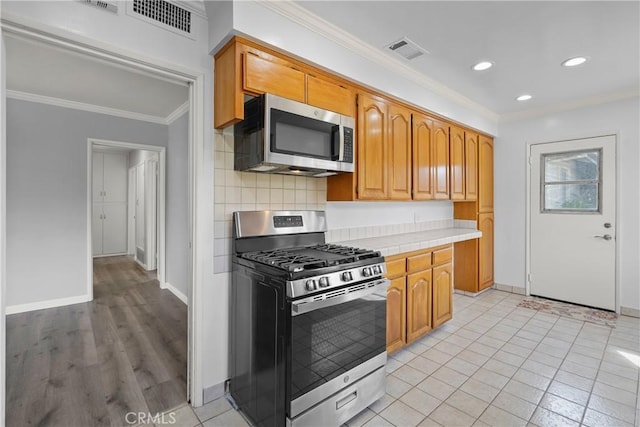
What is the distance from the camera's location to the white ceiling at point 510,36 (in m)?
1.97

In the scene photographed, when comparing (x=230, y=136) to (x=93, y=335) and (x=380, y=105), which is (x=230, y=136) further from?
(x=93, y=335)

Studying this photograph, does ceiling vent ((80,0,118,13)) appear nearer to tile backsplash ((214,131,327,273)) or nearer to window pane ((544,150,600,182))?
tile backsplash ((214,131,327,273))

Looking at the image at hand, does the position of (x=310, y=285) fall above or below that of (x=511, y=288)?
above

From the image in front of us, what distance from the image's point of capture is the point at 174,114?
4.24 m

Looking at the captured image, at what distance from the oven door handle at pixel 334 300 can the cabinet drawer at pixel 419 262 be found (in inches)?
24.2

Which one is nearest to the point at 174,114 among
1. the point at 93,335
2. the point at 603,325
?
the point at 93,335

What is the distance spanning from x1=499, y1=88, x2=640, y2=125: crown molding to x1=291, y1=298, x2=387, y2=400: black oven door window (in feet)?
11.9

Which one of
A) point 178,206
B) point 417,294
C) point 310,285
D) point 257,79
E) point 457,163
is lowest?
point 417,294

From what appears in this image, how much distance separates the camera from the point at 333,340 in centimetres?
174

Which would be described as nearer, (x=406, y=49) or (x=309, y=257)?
(x=309, y=257)

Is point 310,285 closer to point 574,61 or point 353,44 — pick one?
point 353,44

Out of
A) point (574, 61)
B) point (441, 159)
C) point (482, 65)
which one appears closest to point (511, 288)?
point (441, 159)

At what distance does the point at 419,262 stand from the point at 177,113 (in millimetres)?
3621

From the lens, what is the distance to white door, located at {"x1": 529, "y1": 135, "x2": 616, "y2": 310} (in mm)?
3566
